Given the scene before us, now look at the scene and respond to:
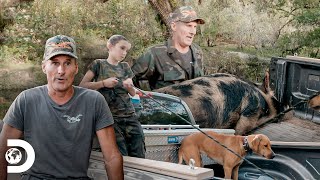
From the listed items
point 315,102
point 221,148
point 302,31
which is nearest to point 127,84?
point 221,148

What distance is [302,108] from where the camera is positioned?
14.6ft

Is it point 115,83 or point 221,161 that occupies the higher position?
point 115,83

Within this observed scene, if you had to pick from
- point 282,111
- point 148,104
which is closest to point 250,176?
point 148,104

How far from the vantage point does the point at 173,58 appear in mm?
5086

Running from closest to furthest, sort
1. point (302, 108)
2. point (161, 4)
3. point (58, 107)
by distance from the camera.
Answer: point (58, 107) → point (302, 108) → point (161, 4)

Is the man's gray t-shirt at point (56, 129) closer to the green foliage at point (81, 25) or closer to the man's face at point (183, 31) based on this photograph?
the man's face at point (183, 31)

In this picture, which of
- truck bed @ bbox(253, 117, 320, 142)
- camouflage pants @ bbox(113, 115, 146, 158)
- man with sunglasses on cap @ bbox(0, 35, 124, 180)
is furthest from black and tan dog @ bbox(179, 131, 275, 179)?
man with sunglasses on cap @ bbox(0, 35, 124, 180)

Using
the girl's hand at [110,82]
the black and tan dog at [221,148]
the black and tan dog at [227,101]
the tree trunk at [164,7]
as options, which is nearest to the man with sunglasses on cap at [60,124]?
the girl's hand at [110,82]

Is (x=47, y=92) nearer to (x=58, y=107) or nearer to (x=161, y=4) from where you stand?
(x=58, y=107)

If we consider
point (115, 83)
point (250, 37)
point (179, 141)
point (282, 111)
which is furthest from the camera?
point (250, 37)

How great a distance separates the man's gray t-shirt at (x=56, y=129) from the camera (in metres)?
2.22

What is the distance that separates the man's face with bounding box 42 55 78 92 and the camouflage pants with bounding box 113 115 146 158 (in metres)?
0.79

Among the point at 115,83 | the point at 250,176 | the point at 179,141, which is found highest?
the point at 115,83

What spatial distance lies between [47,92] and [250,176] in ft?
6.50
